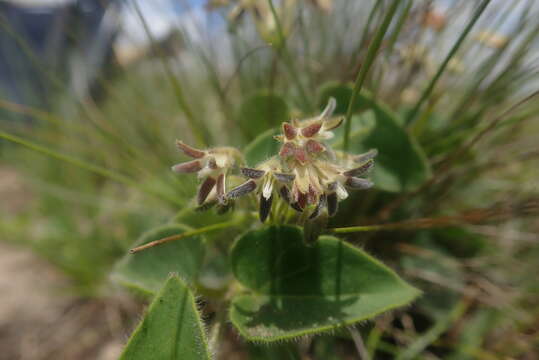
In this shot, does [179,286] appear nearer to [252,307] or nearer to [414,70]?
[252,307]

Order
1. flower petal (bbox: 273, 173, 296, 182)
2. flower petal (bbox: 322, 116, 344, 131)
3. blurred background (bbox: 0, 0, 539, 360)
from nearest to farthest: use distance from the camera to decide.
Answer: flower petal (bbox: 273, 173, 296, 182) → flower petal (bbox: 322, 116, 344, 131) → blurred background (bbox: 0, 0, 539, 360)

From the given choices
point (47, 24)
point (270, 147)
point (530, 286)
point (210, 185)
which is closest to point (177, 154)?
point (270, 147)

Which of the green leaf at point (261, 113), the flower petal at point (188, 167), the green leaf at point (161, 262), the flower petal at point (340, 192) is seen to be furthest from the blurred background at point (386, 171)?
the flower petal at point (340, 192)

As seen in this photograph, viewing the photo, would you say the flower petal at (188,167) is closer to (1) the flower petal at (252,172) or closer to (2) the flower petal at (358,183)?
(1) the flower petal at (252,172)

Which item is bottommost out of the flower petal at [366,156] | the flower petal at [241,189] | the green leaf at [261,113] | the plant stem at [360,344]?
the plant stem at [360,344]

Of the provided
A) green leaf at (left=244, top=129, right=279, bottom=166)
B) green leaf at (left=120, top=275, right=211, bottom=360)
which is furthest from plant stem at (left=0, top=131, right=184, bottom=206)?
green leaf at (left=120, top=275, right=211, bottom=360)

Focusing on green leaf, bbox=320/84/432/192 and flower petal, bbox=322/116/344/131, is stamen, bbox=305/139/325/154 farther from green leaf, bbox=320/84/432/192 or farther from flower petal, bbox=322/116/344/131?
green leaf, bbox=320/84/432/192
